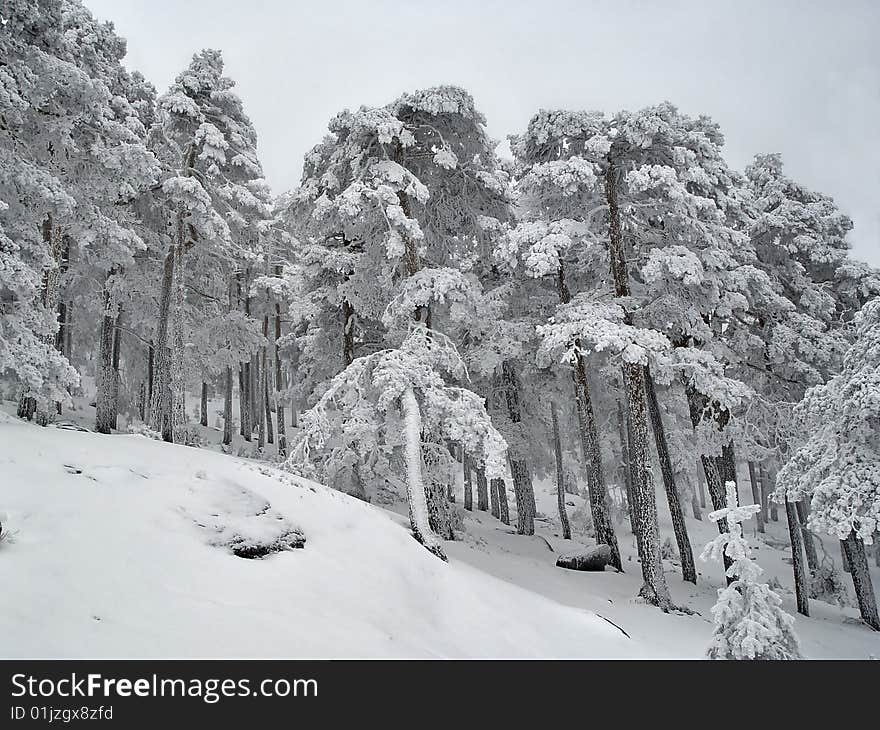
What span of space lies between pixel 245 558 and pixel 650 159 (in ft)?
46.7

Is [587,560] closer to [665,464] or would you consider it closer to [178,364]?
[665,464]

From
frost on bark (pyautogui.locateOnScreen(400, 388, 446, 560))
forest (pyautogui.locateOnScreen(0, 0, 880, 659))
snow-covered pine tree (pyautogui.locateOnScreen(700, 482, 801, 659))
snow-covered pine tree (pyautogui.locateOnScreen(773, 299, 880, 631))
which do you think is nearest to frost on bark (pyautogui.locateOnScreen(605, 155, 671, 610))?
forest (pyautogui.locateOnScreen(0, 0, 880, 659))

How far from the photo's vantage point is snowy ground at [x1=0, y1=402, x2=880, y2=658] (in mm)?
4270

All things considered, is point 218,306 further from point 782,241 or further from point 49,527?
point 782,241

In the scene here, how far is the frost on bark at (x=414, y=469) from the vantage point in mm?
10062

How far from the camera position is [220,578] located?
562 cm

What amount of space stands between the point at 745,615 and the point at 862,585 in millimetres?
14029

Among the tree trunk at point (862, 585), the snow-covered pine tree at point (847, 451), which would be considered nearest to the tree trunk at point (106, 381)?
the snow-covered pine tree at point (847, 451)

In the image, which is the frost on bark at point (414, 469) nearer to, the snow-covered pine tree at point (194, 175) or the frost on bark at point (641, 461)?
the frost on bark at point (641, 461)

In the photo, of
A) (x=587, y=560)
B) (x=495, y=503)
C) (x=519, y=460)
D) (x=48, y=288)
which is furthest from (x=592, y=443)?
(x=48, y=288)

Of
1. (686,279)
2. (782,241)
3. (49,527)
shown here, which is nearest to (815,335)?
(782,241)

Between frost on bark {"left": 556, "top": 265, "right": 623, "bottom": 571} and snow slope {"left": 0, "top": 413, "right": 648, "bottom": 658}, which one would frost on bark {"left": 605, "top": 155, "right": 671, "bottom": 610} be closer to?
frost on bark {"left": 556, "top": 265, "right": 623, "bottom": 571}

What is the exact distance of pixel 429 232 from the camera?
1592 centimetres
